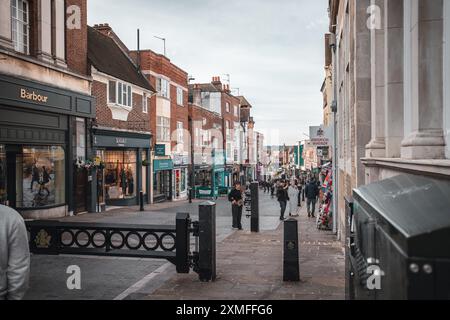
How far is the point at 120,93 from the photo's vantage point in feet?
78.9

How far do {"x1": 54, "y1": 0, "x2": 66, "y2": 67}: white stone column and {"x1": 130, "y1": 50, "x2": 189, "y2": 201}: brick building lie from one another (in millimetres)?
10866

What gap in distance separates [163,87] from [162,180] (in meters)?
6.75

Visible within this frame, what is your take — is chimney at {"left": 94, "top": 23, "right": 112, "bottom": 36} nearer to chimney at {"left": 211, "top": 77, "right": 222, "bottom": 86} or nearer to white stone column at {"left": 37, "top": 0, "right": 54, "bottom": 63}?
white stone column at {"left": 37, "top": 0, "right": 54, "bottom": 63}

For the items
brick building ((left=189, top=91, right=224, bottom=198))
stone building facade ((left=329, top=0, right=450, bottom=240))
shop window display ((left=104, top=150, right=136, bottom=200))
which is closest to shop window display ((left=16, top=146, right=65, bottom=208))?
shop window display ((left=104, top=150, right=136, bottom=200))

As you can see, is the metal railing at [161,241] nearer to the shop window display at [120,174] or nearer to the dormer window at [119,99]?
the dormer window at [119,99]

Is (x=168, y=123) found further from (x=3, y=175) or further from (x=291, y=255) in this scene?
(x=291, y=255)

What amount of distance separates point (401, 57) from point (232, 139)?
5061 cm

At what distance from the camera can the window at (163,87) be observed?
30.8 meters

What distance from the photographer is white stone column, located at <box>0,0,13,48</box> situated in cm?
1444

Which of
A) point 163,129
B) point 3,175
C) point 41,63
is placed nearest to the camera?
point 3,175

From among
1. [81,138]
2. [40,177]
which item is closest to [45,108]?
[40,177]

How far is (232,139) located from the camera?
2217 inches

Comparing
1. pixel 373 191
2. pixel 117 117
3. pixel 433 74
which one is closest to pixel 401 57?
pixel 433 74

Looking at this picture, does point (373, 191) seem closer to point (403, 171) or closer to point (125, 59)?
point (403, 171)
